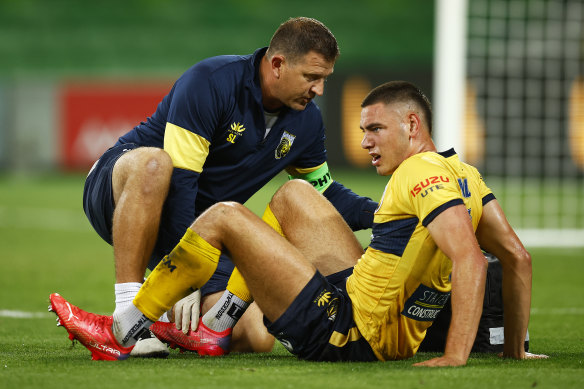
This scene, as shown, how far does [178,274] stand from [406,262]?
87cm

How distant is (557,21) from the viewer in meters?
11.5

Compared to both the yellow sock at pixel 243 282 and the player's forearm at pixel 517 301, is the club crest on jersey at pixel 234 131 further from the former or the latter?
the player's forearm at pixel 517 301

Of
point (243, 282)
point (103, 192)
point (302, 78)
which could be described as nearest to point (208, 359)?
point (243, 282)

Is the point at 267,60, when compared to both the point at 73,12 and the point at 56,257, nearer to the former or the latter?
the point at 56,257

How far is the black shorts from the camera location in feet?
11.2

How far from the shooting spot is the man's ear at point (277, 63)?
173 inches

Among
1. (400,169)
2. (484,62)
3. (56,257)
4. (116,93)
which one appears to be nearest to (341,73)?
(116,93)

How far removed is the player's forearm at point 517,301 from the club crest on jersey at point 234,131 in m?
1.54

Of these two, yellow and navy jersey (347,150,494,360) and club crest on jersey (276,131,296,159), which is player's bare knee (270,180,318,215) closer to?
yellow and navy jersey (347,150,494,360)

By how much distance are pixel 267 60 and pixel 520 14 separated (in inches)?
310

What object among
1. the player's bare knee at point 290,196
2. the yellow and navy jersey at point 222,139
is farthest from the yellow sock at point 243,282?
the yellow and navy jersey at point 222,139

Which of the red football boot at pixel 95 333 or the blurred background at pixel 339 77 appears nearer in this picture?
the red football boot at pixel 95 333

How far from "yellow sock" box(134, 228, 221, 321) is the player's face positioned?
0.77 meters

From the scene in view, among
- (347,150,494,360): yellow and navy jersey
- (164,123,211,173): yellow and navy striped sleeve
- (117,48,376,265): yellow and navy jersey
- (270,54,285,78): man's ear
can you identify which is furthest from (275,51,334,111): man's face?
(347,150,494,360): yellow and navy jersey
